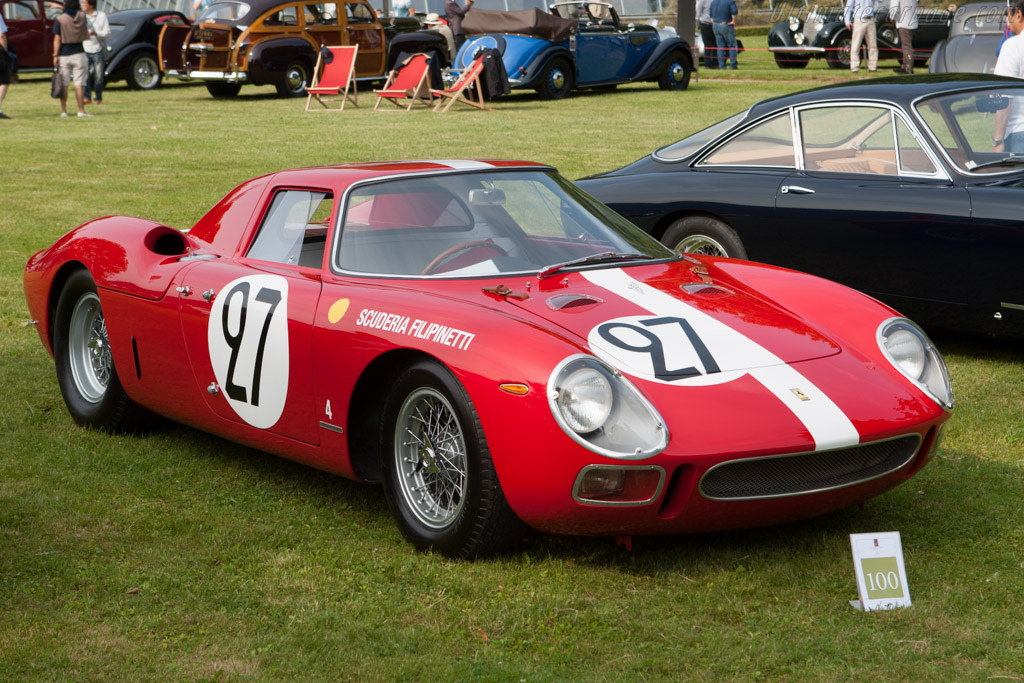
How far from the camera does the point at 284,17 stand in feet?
71.2

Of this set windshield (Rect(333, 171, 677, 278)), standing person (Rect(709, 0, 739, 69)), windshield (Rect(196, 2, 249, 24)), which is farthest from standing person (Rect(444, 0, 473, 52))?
windshield (Rect(333, 171, 677, 278))

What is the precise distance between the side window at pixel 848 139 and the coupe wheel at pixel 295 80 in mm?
16588

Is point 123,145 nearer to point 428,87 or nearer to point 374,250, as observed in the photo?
point 428,87

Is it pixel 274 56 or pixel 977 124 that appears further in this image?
pixel 274 56

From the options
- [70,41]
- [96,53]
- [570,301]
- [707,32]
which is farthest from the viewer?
[707,32]

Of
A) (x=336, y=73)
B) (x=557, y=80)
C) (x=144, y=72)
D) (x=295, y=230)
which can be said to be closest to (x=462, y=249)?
(x=295, y=230)

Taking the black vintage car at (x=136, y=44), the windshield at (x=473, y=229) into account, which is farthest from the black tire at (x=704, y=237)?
the black vintage car at (x=136, y=44)

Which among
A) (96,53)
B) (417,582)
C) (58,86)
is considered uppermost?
(96,53)

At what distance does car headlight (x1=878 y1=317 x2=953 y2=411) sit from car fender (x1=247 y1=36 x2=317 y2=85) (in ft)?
61.3

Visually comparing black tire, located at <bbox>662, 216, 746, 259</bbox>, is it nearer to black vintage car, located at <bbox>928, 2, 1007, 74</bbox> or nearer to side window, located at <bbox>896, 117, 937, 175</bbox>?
side window, located at <bbox>896, 117, 937, 175</bbox>

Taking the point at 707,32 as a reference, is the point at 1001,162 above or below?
above

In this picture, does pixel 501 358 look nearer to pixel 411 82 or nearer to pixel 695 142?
pixel 695 142

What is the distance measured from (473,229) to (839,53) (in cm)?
2353

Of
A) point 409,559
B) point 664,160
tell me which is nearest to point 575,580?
point 409,559
